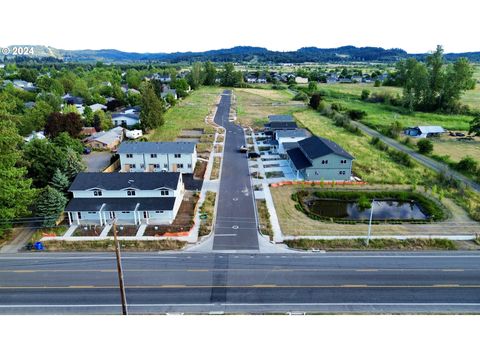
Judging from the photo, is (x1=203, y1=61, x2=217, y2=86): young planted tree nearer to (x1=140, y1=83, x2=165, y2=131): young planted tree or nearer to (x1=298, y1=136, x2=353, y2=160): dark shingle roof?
(x1=140, y1=83, x2=165, y2=131): young planted tree

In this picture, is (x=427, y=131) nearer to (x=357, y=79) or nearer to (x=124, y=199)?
(x=124, y=199)

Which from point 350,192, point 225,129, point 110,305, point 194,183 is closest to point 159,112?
point 225,129

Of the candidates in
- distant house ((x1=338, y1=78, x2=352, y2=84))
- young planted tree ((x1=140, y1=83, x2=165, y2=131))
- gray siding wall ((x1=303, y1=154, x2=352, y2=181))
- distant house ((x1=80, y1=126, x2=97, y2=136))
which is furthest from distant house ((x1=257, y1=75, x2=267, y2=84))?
gray siding wall ((x1=303, y1=154, x2=352, y2=181))

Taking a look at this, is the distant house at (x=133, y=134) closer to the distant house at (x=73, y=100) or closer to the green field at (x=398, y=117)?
the distant house at (x=73, y=100)

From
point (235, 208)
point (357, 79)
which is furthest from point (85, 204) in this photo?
point (357, 79)

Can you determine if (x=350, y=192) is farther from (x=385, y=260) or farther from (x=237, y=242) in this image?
(x=237, y=242)
